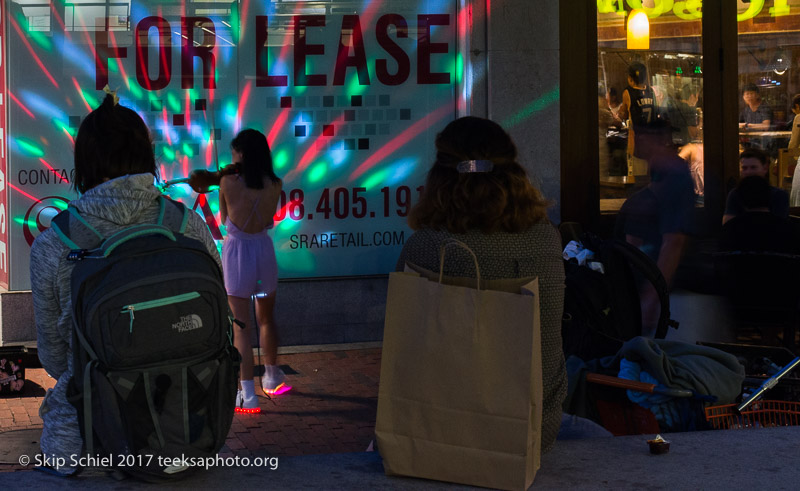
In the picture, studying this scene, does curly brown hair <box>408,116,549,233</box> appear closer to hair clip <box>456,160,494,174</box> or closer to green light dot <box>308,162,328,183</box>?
hair clip <box>456,160,494,174</box>

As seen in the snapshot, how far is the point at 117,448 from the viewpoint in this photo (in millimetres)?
3084

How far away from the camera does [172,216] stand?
11.1 ft

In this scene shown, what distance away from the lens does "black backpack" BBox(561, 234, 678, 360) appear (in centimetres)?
498

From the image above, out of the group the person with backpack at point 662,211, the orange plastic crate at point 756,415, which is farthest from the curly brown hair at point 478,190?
the person with backpack at point 662,211

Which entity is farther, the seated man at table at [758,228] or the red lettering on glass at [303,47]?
the red lettering on glass at [303,47]

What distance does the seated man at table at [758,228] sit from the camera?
6.75 metres

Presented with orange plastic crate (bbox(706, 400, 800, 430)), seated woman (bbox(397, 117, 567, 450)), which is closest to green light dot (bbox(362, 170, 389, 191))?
orange plastic crate (bbox(706, 400, 800, 430))

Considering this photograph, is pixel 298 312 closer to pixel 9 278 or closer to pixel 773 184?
pixel 9 278

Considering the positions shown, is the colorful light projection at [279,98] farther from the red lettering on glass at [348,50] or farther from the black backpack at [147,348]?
the black backpack at [147,348]

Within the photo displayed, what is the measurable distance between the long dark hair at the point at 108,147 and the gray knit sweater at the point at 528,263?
3.22 feet

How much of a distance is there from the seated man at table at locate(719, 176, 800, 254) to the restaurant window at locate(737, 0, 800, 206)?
5.34ft

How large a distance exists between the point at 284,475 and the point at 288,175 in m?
5.10

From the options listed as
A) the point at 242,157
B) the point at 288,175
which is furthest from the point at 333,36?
the point at 242,157

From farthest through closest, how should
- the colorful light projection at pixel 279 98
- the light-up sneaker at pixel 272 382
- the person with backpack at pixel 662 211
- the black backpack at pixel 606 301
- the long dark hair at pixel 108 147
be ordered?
the colorful light projection at pixel 279 98
the person with backpack at pixel 662 211
the light-up sneaker at pixel 272 382
the black backpack at pixel 606 301
the long dark hair at pixel 108 147
